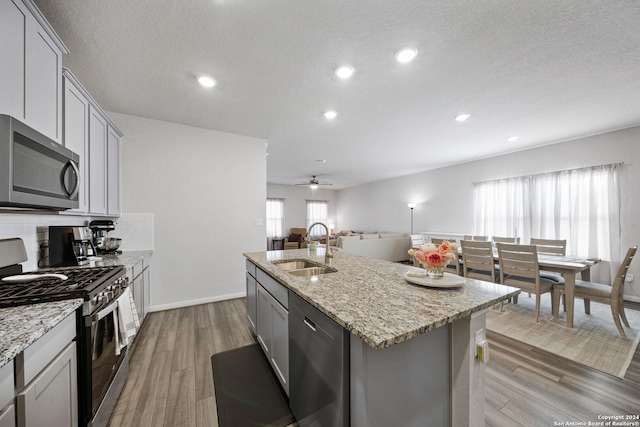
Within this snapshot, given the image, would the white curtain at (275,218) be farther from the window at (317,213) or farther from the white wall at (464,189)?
the white wall at (464,189)

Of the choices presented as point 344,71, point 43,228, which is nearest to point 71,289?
point 43,228

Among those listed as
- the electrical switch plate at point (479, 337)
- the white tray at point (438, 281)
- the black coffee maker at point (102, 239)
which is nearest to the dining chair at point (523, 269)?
the white tray at point (438, 281)

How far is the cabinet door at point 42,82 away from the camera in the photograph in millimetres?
1277

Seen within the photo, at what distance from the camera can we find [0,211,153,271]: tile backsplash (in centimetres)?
164

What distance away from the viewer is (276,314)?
168cm

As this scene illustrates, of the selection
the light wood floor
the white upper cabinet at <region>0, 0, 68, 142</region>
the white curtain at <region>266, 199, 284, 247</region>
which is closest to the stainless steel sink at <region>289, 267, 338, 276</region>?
the light wood floor

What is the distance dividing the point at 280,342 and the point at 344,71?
226 cm

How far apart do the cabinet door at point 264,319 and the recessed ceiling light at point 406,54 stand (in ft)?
7.13

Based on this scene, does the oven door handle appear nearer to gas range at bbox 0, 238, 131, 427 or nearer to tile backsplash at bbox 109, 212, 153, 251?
gas range at bbox 0, 238, 131, 427

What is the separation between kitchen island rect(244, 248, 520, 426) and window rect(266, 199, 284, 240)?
24.2 feet

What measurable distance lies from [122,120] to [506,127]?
17.1 ft

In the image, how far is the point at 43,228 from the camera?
1941mm

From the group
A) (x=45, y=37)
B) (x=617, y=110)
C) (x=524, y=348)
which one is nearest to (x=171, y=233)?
(x=45, y=37)

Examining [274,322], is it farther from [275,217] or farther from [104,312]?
[275,217]
